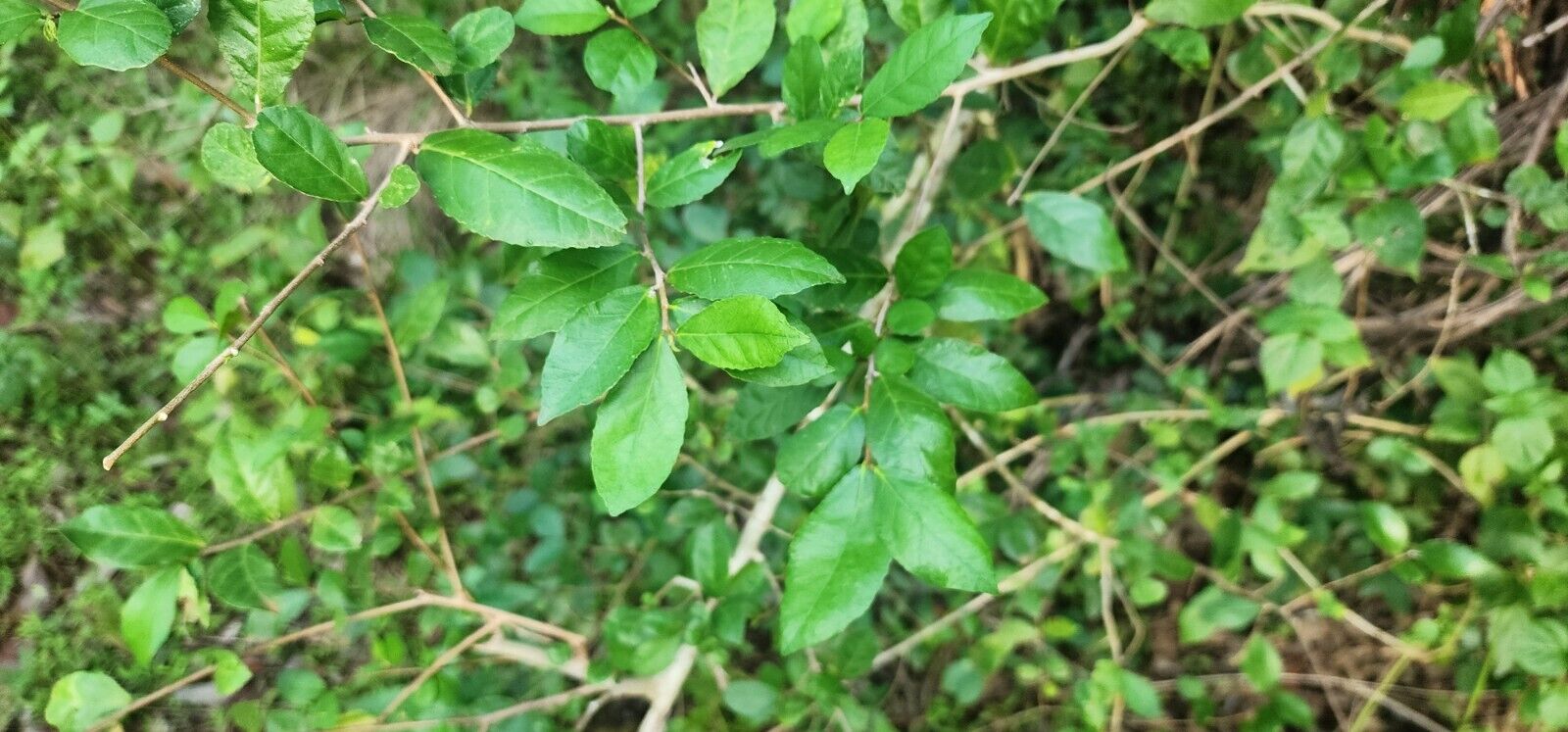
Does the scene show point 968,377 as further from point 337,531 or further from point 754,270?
point 337,531

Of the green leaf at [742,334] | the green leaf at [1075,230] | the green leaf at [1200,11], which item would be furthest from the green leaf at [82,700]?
the green leaf at [1200,11]

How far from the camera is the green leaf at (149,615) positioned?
0.97m

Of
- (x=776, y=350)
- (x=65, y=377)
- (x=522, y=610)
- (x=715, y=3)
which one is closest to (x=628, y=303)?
(x=776, y=350)

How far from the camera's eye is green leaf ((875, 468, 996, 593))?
0.79 m

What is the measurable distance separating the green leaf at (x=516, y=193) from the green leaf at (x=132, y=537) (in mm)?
644

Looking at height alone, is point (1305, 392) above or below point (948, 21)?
below

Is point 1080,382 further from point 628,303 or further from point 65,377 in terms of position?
point 65,377

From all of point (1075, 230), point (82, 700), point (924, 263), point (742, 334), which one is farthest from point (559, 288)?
point (82, 700)

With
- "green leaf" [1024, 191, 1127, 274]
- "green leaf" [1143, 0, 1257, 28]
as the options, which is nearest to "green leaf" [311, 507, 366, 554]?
"green leaf" [1024, 191, 1127, 274]

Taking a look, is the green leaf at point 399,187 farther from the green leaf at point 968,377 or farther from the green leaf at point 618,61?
the green leaf at point 968,377

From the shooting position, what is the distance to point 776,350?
26.6 inches

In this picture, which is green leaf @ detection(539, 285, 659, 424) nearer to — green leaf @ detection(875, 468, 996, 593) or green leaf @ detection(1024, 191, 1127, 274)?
green leaf @ detection(875, 468, 996, 593)

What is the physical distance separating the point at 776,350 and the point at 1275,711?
1668 millimetres

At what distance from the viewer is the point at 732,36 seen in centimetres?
93
